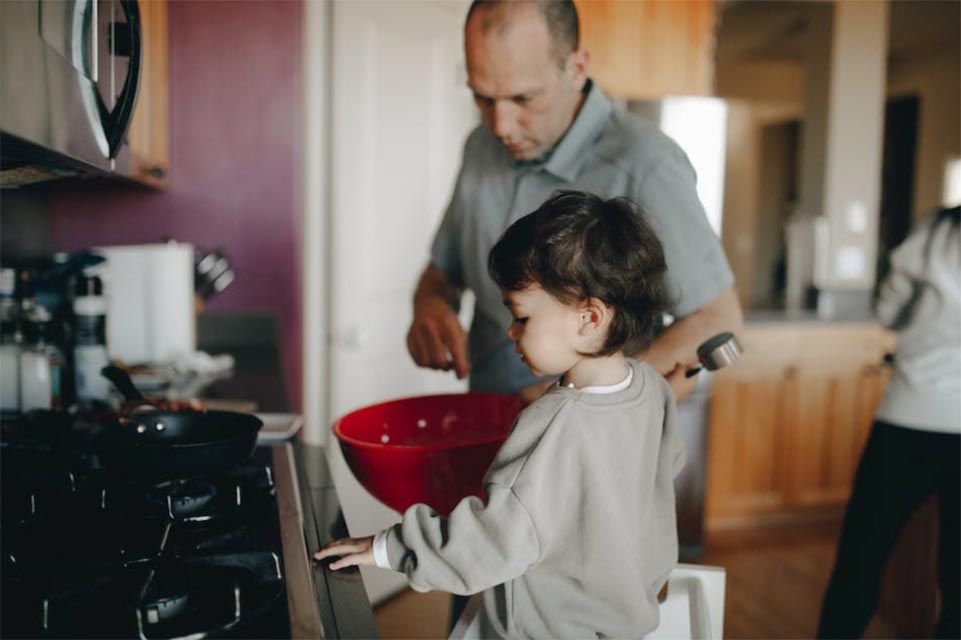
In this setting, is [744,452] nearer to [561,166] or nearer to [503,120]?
[561,166]

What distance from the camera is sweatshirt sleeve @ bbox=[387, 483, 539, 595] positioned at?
2.58ft

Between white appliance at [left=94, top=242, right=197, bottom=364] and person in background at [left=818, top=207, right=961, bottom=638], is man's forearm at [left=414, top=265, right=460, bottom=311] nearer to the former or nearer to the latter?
white appliance at [left=94, top=242, right=197, bottom=364]

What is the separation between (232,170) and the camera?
2.68m

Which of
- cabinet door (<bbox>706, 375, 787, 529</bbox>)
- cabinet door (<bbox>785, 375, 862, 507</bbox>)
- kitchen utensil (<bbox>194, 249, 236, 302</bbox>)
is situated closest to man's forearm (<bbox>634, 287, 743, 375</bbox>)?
kitchen utensil (<bbox>194, 249, 236, 302</bbox>)

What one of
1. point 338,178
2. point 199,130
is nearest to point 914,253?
point 338,178

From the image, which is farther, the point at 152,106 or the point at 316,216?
the point at 316,216

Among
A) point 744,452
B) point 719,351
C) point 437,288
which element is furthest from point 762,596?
point 719,351

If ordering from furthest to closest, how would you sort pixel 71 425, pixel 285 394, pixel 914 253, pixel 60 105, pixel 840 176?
pixel 840 176, pixel 914 253, pixel 285 394, pixel 71 425, pixel 60 105

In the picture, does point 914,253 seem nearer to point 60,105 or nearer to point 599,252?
point 599,252

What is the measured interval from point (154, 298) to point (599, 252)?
5.11 feet

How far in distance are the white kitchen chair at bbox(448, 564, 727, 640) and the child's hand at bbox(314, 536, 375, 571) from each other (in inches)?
9.6

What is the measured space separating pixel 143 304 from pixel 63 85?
136cm

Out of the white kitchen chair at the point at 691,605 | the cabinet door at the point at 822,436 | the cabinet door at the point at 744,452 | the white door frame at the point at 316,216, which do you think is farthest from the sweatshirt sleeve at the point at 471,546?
the cabinet door at the point at 822,436

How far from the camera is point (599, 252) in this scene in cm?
89
